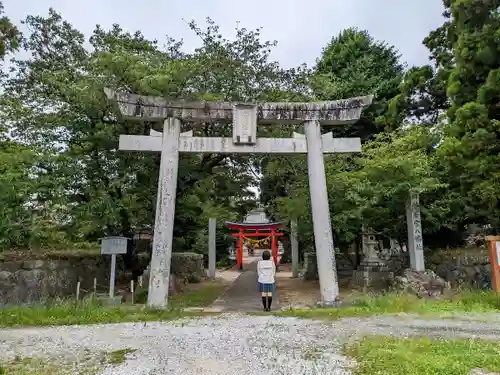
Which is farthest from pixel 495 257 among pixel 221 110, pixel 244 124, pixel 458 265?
pixel 221 110

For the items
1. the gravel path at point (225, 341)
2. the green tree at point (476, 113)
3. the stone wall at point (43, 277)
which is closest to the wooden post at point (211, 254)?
the stone wall at point (43, 277)

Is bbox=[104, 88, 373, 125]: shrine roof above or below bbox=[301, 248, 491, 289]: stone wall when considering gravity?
above

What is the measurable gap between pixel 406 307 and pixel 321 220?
105 inches

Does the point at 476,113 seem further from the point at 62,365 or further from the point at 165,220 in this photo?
the point at 62,365

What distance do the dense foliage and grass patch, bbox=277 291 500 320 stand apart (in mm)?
2933

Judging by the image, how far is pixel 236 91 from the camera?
11.6 meters

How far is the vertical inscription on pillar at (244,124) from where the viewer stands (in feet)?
32.0

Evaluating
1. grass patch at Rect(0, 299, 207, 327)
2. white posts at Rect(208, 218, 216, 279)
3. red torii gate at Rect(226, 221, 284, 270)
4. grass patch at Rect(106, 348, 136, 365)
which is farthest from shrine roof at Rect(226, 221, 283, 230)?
grass patch at Rect(106, 348, 136, 365)

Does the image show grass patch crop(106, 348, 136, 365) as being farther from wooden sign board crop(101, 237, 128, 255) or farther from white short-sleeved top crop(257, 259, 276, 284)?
wooden sign board crop(101, 237, 128, 255)

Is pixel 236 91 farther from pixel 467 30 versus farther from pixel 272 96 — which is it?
pixel 467 30

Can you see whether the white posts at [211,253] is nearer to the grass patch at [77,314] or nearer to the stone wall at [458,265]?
the stone wall at [458,265]

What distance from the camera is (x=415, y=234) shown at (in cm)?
1089

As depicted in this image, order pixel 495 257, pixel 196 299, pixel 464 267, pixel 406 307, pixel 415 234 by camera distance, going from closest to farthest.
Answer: pixel 406 307 → pixel 495 257 → pixel 415 234 → pixel 464 267 → pixel 196 299

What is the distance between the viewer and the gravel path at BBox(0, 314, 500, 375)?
4.39m
